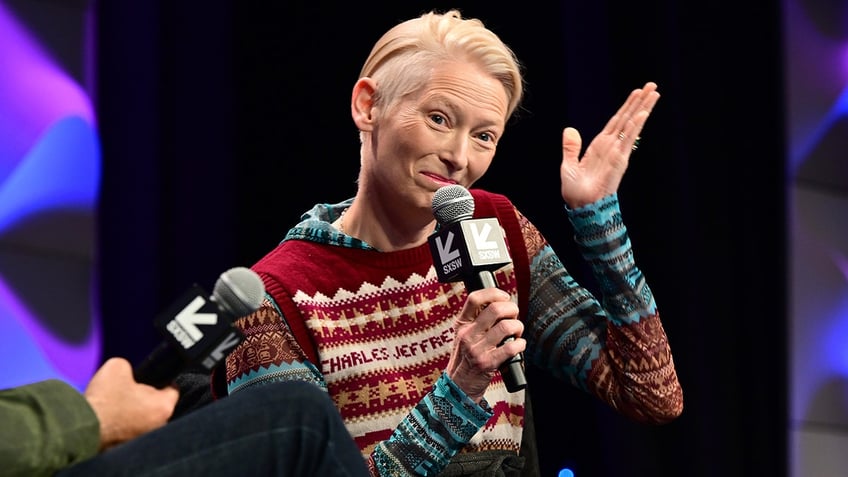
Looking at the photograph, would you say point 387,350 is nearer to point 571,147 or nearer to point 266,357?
point 266,357

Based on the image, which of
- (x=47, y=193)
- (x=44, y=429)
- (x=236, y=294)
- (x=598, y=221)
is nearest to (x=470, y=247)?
(x=598, y=221)

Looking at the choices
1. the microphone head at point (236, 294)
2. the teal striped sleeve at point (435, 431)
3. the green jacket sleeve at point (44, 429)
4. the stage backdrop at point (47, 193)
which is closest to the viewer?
the green jacket sleeve at point (44, 429)

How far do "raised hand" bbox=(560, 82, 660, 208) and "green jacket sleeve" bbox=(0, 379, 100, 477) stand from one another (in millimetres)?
864

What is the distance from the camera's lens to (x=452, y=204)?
5.78 feet

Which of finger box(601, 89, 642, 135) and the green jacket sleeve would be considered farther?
finger box(601, 89, 642, 135)

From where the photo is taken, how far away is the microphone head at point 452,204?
1752mm

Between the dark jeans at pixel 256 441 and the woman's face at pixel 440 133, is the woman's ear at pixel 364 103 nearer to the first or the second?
the woman's face at pixel 440 133

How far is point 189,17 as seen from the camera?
2932 millimetres

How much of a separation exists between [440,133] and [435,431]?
19.9 inches

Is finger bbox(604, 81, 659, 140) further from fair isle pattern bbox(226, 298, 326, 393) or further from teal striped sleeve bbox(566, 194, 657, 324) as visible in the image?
fair isle pattern bbox(226, 298, 326, 393)

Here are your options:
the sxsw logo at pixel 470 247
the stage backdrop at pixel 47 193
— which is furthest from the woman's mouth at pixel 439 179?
the stage backdrop at pixel 47 193

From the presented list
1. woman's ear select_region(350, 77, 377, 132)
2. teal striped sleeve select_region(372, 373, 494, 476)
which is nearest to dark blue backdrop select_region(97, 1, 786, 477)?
woman's ear select_region(350, 77, 377, 132)

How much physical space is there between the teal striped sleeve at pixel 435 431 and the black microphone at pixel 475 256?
10 centimetres

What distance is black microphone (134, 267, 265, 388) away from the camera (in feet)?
4.24
